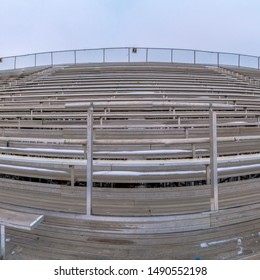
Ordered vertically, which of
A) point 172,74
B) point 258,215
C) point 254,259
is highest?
point 172,74

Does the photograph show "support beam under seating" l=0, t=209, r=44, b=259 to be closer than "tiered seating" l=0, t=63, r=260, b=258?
Yes

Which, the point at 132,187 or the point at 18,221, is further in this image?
the point at 132,187

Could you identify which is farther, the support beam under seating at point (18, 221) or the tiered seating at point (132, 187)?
the tiered seating at point (132, 187)

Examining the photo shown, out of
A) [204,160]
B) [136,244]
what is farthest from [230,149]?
[136,244]

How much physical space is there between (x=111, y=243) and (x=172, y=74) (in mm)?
7628

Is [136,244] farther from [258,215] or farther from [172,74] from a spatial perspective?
[172,74]

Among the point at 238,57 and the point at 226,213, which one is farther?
the point at 238,57

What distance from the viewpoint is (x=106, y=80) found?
7.62 metres

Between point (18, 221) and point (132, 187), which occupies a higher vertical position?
point (132, 187)

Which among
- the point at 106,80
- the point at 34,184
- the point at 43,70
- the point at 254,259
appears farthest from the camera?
the point at 43,70

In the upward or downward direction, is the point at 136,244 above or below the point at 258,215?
below

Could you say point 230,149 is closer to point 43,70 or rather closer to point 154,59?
point 154,59

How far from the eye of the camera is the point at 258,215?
2.61 m

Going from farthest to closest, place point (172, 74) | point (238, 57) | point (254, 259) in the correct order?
point (238, 57), point (172, 74), point (254, 259)
